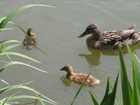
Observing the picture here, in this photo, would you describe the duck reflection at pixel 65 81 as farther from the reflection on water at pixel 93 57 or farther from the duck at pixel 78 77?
the reflection on water at pixel 93 57

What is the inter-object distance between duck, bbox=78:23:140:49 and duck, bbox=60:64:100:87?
1.09m

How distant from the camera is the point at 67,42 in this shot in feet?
20.4

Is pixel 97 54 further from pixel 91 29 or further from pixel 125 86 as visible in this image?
pixel 125 86

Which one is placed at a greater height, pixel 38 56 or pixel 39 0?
pixel 39 0

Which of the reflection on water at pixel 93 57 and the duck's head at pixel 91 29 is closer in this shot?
the reflection on water at pixel 93 57

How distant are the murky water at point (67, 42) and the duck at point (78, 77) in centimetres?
8

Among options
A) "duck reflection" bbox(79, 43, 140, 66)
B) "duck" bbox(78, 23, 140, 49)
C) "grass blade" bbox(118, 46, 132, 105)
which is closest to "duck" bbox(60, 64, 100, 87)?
"duck reflection" bbox(79, 43, 140, 66)

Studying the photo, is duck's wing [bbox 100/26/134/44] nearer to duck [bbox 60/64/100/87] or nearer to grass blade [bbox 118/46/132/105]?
duck [bbox 60/64/100/87]

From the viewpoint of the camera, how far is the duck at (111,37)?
6227 millimetres

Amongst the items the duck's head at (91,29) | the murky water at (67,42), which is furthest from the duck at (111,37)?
the murky water at (67,42)

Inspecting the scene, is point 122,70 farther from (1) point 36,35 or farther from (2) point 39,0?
(2) point 39,0

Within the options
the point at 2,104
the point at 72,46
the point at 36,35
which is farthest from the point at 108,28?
the point at 2,104

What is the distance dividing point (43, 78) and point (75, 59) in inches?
30.6

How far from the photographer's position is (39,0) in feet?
23.7
